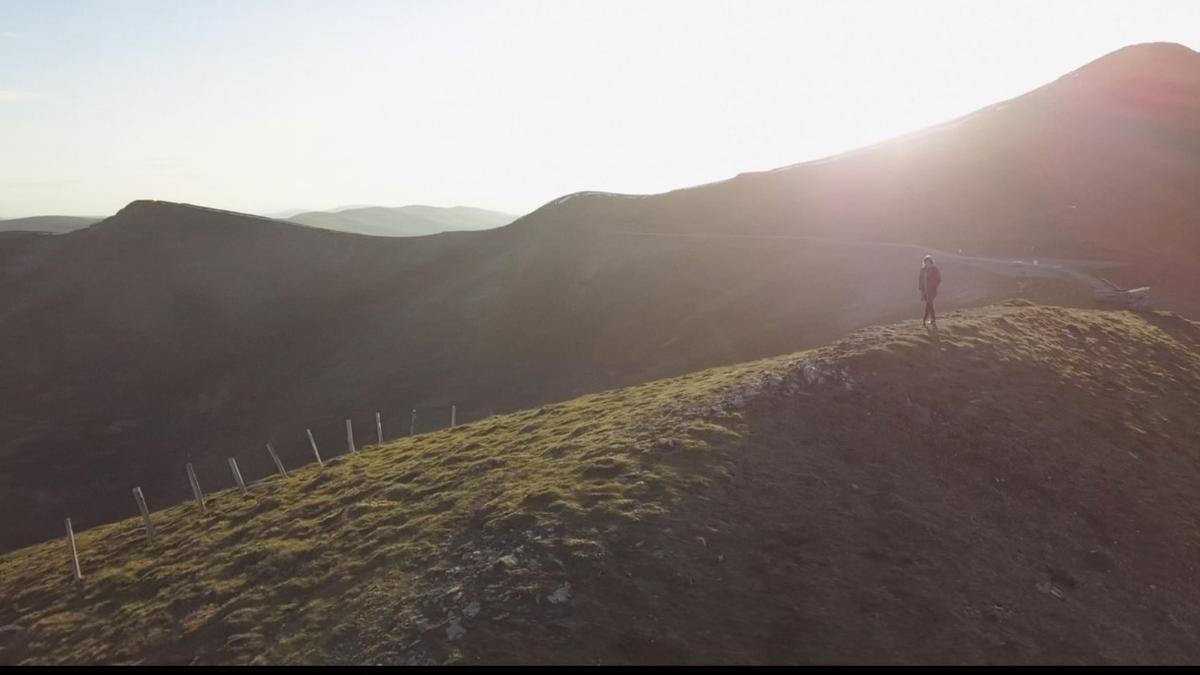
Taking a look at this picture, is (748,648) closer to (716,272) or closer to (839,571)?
(839,571)

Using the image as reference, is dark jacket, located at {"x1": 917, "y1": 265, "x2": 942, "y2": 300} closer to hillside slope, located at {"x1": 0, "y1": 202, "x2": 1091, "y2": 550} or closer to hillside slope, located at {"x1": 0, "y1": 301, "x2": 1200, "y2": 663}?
hillside slope, located at {"x1": 0, "y1": 301, "x2": 1200, "y2": 663}

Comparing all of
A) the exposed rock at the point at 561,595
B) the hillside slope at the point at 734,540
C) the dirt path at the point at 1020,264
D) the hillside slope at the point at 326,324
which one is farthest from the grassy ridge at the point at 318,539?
the dirt path at the point at 1020,264

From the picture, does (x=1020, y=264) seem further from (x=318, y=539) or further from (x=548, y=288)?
(x=548, y=288)

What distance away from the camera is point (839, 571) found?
55.3 ft

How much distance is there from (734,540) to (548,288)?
70368 mm

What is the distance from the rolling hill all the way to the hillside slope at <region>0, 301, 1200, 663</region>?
19506mm

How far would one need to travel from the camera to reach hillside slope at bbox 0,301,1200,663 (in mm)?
15102

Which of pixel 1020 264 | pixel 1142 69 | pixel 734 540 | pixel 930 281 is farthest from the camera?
pixel 1142 69

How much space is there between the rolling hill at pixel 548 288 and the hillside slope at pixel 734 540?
1951 cm

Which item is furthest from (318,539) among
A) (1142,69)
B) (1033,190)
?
(1142,69)

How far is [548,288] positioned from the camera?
8619 cm

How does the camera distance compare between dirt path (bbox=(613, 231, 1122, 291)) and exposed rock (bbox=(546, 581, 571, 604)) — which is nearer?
exposed rock (bbox=(546, 581, 571, 604))

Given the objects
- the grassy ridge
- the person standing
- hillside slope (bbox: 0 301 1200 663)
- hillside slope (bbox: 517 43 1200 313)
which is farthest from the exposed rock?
hillside slope (bbox: 517 43 1200 313)

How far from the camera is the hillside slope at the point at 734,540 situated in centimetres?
1510
